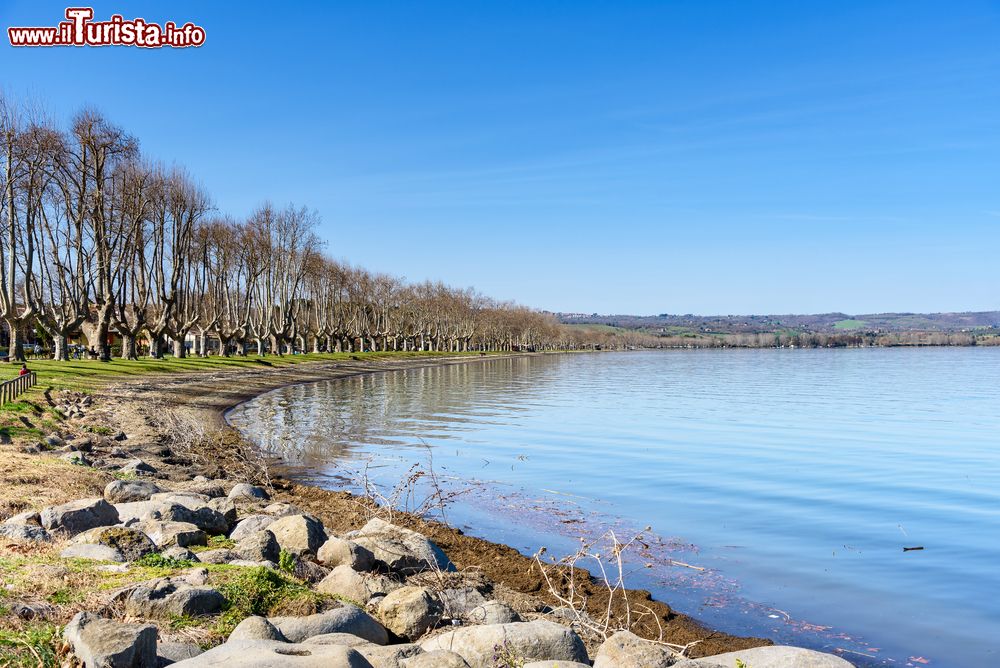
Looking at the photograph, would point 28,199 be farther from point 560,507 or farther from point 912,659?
point 912,659


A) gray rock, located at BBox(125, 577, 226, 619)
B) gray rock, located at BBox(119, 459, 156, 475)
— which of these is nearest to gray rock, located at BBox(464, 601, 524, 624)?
gray rock, located at BBox(125, 577, 226, 619)

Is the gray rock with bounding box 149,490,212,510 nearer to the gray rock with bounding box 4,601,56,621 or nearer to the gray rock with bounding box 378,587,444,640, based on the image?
the gray rock with bounding box 4,601,56,621

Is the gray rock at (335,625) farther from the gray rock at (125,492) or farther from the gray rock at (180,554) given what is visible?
the gray rock at (125,492)

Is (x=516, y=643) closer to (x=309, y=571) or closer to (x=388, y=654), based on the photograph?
(x=388, y=654)

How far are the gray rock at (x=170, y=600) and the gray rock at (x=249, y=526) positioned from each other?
3910mm

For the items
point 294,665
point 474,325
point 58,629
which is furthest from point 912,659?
point 474,325

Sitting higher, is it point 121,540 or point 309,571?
point 121,540

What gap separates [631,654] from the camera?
7176 mm

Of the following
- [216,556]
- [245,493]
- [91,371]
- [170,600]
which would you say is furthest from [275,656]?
[91,371]

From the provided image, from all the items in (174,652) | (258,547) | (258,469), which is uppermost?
(174,652)

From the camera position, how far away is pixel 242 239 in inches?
3228

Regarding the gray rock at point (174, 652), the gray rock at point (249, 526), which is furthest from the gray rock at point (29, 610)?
the gray rock at point (249, 526)

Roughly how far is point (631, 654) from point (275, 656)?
132 inches

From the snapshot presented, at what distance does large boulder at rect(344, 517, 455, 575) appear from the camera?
37.0 ft
